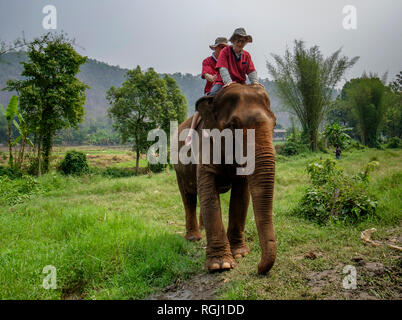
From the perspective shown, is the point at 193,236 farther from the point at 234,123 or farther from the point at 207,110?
the point at 234,123

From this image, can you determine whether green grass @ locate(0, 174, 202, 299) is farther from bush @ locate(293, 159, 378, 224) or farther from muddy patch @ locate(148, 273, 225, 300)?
bush @ locate(293, 159, 378, 224)

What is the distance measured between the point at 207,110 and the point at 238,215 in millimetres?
1670

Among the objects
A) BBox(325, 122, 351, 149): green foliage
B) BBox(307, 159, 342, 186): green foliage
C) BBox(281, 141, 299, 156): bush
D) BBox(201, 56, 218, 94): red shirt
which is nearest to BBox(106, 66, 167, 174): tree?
BBox(281, 141, 299, 156): bush

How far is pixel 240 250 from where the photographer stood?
4.23 m

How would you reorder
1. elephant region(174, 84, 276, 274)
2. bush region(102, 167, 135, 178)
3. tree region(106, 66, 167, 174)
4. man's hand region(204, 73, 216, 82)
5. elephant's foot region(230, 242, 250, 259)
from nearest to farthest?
→ 1. elephant region(174, 84, 276, 274)
2. elephant's foot region(230, 242, 250, 259)
3. man's hand region(204, 73, 216, 82)
4. bush region(102, 167, 135, 178)
5. tree region(106, 66, 167, 174)

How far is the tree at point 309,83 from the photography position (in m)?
24.2

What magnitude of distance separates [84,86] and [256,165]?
1650 cm

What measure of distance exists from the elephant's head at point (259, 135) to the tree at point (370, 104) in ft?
102

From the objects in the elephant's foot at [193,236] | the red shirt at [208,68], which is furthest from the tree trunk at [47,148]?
the red shirt at [208,68]

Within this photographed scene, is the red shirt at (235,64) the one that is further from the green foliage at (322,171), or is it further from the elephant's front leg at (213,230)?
the green foliage at (322,171)

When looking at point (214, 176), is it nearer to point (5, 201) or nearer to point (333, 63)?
point (5, 201)

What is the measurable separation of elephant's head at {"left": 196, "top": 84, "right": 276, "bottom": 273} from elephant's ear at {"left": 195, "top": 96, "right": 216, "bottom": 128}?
0.32 ft

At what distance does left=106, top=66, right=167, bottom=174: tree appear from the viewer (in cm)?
2138
